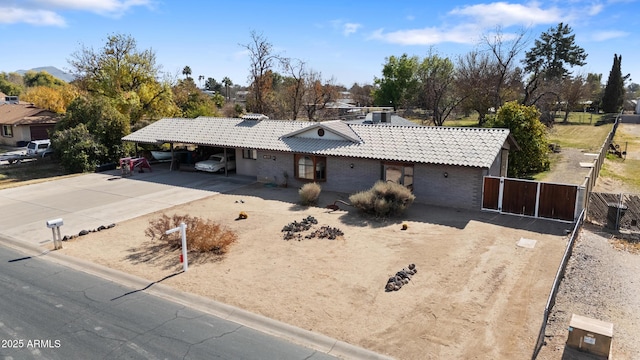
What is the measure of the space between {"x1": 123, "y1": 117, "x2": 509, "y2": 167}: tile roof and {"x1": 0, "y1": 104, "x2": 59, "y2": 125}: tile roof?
809 inches

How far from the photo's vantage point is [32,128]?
4456 cm

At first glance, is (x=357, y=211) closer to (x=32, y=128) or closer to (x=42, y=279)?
(x=42, y=279)

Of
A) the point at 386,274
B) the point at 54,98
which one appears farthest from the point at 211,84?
the point at 386,274

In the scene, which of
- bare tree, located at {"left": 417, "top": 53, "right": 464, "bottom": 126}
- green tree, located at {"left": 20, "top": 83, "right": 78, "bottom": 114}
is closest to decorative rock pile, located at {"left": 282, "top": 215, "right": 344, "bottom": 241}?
bare tree, located at {"left": 417, "top": 53, "right": 464, "bottom": 126}

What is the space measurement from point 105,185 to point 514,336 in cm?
2419

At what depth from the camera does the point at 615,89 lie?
77562 millimetres

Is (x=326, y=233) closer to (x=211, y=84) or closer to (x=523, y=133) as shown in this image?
(x=523, y=133)

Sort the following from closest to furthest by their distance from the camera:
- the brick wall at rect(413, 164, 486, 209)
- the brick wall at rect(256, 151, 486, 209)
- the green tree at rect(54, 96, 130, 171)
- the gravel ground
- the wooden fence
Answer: the gravel ground
the wooden fence
the brick wall at rect(413, 164, 486, 209)
the brick wall at rect(256, 151, 486, 209)
the green tree at rect(54, 96, 130, 171)

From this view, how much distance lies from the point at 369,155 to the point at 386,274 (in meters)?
9.77

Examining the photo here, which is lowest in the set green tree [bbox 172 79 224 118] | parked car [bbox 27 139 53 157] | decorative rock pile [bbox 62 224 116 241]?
decorative rock pile [bbox 62 224 116 241]

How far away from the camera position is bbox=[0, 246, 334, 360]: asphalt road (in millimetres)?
8766

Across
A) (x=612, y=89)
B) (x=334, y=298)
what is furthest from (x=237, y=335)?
(x=612, y=89)

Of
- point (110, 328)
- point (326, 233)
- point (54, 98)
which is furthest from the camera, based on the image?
point (54, 98)

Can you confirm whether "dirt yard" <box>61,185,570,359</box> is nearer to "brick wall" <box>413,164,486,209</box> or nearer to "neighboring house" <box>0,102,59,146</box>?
"brick wall" <box>413,164,486,209</box>
